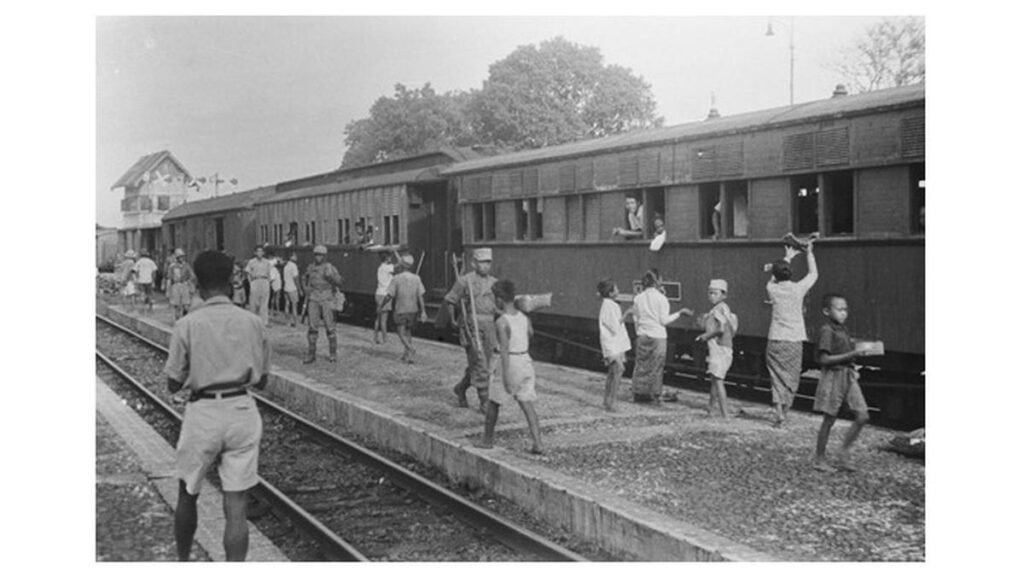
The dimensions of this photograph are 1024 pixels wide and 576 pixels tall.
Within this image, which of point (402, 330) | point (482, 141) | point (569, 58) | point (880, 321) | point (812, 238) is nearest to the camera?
point (880, 321)

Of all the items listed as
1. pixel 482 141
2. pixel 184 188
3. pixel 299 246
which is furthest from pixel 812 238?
pixel 299 246

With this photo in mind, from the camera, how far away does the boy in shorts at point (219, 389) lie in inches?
213

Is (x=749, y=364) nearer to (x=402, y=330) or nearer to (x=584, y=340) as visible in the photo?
(x=584, y=340)

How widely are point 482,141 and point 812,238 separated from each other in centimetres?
1409

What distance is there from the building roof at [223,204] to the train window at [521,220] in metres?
13.8

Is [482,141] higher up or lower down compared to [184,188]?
higher up

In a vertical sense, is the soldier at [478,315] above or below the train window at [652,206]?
below

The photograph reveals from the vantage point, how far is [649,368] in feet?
34.4

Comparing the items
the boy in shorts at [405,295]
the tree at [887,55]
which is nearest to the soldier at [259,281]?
the boy in shorts at [405,295]

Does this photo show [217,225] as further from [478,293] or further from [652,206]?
[478,293]

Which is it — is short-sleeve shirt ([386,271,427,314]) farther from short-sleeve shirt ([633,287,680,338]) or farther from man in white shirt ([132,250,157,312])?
man in white shirt ([132,250,157,312])

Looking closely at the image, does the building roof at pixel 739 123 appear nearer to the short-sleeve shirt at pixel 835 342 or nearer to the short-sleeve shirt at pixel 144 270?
the short-sleeve shirt at pixel 835 342

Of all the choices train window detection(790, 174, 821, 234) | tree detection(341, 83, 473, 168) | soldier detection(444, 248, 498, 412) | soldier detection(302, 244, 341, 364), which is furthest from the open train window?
tree detection(341, 83, 473, 168)

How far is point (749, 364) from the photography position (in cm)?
1163
